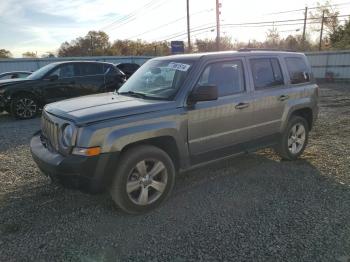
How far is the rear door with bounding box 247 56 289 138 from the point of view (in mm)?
4824

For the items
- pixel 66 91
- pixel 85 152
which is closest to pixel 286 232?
pixel 85 152

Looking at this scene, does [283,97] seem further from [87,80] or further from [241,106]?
[87,80]

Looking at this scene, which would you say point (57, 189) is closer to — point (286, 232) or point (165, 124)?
point (165, 124)

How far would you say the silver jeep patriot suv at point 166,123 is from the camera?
3.47 meters

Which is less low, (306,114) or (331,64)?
(306,114)

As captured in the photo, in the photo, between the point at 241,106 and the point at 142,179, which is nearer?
the point at 142,179

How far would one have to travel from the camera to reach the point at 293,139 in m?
5.68

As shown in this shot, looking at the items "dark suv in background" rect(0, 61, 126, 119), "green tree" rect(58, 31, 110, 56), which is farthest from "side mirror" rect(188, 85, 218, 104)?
"green tree" rect(58, 31, 110, 56)

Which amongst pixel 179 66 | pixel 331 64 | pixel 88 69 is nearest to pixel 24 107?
pixel 88 69

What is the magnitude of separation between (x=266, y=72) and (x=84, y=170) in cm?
312

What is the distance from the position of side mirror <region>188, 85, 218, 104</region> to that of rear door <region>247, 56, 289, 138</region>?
1008mm

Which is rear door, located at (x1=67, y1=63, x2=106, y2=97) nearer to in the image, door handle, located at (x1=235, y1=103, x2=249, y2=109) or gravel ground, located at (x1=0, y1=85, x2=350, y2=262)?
gravel ground, located at (x1=0, y1=85, x2=350, y2=262)

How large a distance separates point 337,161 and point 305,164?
0.60 meters

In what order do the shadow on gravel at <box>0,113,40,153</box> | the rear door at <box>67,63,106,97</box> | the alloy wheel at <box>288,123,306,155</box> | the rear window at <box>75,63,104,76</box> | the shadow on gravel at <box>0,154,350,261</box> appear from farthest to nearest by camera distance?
the rear window at <box>75,63,104,76</box> < the rear door at <box>67,63,106,97</box> < the shadow on gravel at <box>0,113,40,153</box> < the alloy wheel at <box>288,123,306,155</box> < the shadow on gravel at <box>0,154,350,261</box>
